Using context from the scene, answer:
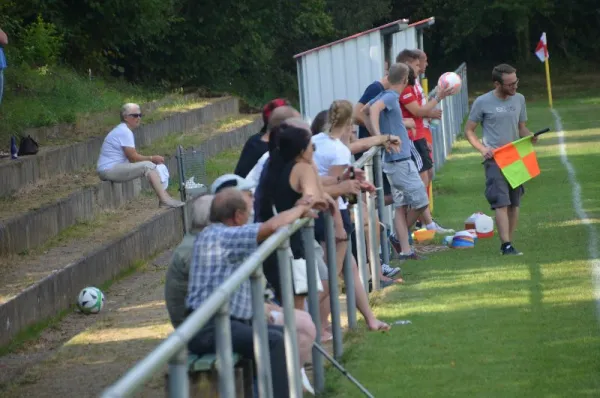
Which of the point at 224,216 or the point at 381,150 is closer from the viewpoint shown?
the point at 224,216

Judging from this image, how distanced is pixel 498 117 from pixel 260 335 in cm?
731

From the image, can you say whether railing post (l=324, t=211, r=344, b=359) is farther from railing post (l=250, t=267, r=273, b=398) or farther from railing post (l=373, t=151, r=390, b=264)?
railing post (l=373, t=151, r=390, b=264)

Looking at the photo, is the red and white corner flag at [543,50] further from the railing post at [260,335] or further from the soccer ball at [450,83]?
the railing post at [260,335]

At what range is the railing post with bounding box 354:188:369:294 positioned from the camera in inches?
424

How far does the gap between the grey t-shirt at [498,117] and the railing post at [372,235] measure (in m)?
1.85

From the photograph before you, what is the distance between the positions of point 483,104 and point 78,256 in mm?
4315

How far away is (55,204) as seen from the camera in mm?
15539

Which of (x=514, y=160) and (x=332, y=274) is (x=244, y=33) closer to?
(x=514, y=160)

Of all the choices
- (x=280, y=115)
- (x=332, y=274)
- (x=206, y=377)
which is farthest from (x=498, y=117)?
(x=206, y=377)

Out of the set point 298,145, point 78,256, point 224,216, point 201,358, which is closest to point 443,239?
point 78,256

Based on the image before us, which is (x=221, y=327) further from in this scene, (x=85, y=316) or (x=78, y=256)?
(x=78, y=256)

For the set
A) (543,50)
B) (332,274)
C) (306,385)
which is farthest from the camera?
(543,50)

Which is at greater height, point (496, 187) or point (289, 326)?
point (496, 187)

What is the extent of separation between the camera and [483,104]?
13266 mm
